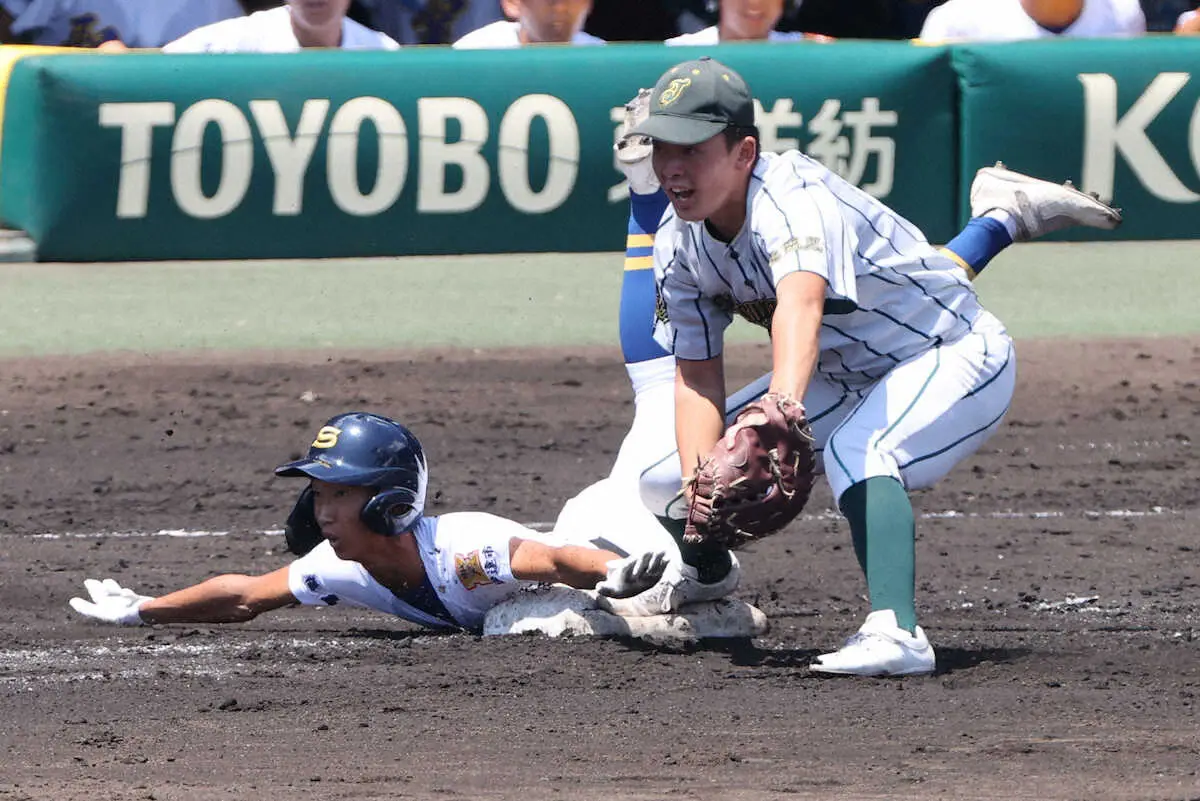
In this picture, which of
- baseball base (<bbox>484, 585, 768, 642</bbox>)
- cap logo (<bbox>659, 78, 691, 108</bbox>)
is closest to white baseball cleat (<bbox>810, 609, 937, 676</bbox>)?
baseball base (<bbox>484, 585, 768, 642</bbox>)

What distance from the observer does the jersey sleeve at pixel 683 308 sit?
4316 millimetres

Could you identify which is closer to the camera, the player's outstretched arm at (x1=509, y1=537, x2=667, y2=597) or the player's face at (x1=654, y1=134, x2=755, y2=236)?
the player's face at (x1=654, y1=134, x2=755, y2=236)

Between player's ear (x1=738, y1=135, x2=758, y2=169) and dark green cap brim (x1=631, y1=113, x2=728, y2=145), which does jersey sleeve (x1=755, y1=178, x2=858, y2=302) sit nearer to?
player's ear (x1=738, y1=135, x2=758, y2=169)

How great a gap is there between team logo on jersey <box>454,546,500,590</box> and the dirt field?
14cm

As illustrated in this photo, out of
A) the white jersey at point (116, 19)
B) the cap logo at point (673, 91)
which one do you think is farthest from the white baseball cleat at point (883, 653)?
the white jersey at point (116, 19)

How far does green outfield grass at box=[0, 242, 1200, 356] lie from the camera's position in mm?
8727

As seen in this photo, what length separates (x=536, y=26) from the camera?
903cm

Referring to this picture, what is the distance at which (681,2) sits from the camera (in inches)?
397

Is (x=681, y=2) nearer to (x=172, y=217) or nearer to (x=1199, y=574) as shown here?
(x=172, y=217)

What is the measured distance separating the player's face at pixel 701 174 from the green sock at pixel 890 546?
2.21ft

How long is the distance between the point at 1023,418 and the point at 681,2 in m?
3.41

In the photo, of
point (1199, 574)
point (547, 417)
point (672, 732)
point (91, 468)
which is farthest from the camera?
point (547, 417)

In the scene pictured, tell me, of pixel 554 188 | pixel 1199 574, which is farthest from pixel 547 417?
pixel 1199 574

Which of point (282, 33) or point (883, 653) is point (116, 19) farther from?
point (883, 653)
